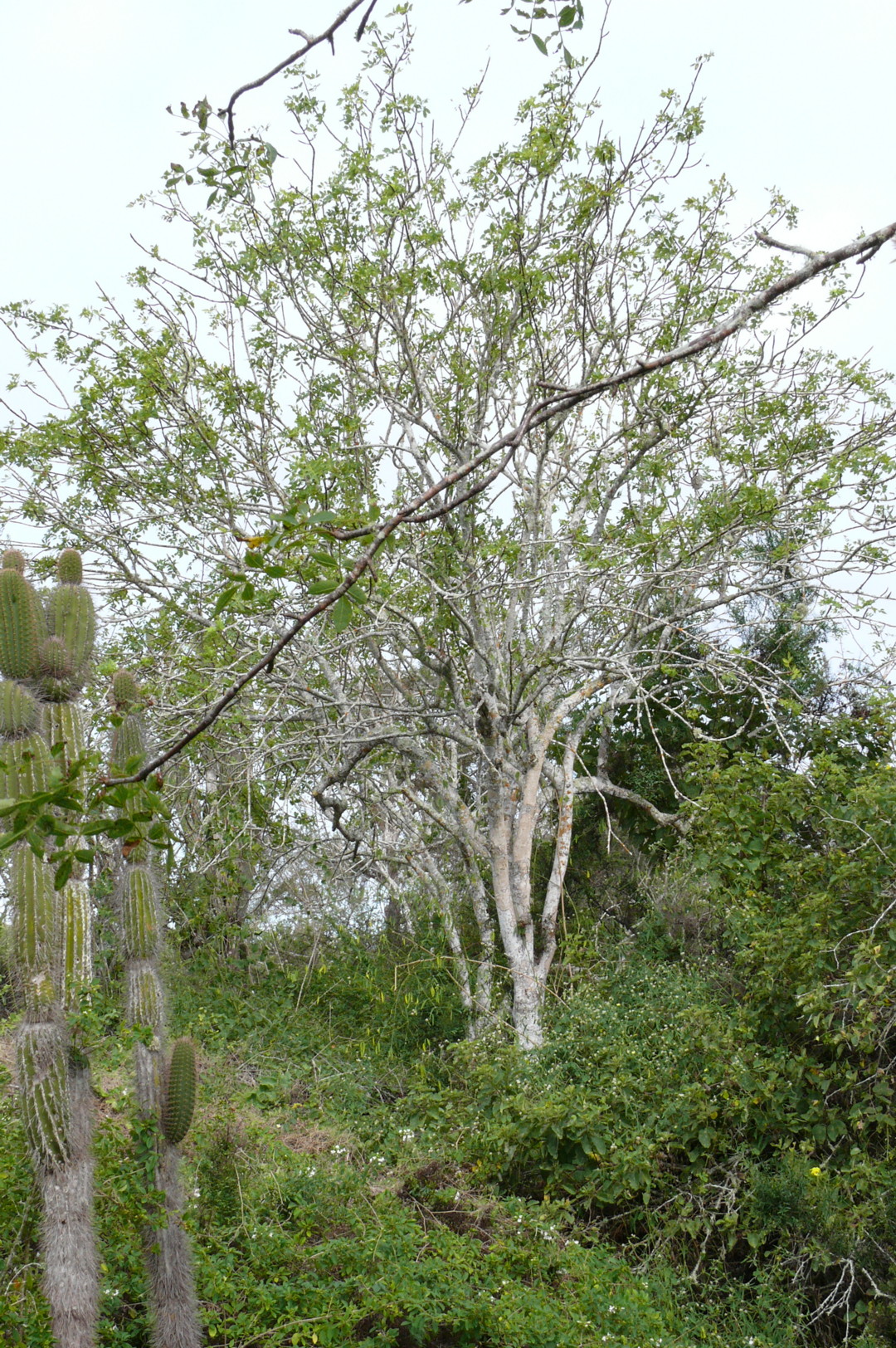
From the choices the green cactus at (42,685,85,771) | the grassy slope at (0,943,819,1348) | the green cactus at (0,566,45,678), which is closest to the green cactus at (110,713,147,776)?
the green cactus at (42,685,85,771)

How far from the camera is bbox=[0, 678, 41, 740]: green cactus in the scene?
372cm

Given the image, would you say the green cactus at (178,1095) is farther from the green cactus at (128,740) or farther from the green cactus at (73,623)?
the green cactus at (73,623)

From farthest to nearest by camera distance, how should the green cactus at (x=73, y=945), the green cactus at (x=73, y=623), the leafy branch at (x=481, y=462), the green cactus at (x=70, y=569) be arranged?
the green cactus at (x=70, y=569), the green cactus at (x=73, y=623), the green cactus at (x=73, y=945), the leafy branch at (x=481, y=462)

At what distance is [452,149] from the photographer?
22.4 feet

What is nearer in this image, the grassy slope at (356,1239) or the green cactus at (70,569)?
the grassy slope at (356,1239)

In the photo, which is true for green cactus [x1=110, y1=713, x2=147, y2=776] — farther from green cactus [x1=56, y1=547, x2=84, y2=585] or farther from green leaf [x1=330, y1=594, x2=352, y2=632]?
green leaf [x1=330, y1=594, x2=352, y2=632]

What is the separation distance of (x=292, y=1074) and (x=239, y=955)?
1.98m

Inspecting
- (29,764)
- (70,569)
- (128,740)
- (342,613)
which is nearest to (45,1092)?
(29,764)

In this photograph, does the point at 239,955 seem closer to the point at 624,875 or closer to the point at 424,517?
the point at 624,875

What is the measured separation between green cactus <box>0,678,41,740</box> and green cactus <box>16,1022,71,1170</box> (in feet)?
3.30

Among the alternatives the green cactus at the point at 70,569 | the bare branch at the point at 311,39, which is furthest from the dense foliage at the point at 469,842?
the bare branch at the point at 311,39

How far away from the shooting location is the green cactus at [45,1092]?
3.48m

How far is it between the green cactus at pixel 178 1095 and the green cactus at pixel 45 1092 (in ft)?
1.14

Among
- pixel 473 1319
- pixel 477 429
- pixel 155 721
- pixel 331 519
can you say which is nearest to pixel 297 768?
pixel 155 721
